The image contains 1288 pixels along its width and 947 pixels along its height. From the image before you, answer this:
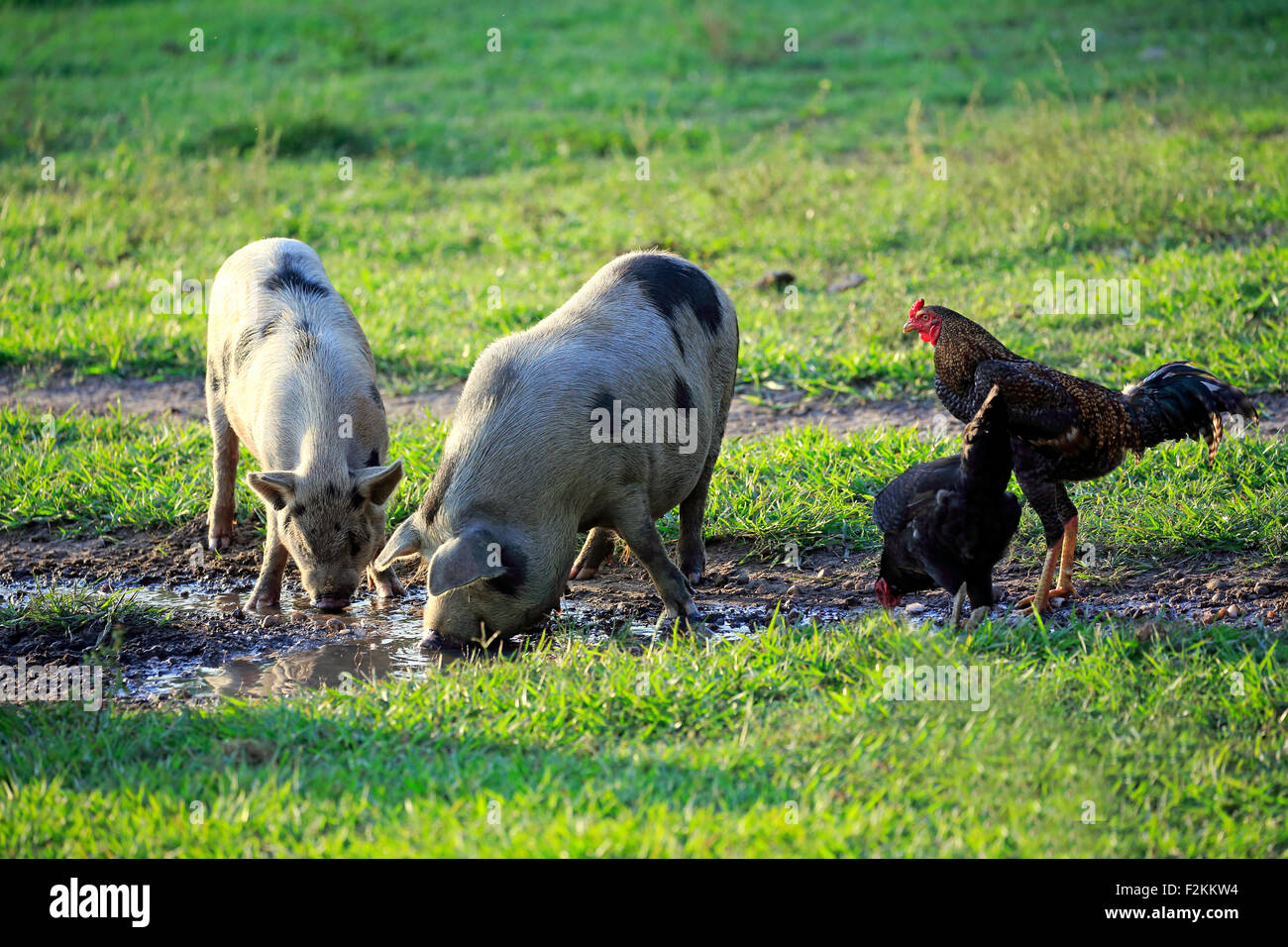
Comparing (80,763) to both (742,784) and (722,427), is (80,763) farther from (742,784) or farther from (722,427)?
(722,427)

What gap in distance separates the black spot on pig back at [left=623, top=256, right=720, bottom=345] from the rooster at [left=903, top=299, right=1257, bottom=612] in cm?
96

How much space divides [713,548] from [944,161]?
592 centimetres

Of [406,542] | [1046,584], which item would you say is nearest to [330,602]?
[406,542]

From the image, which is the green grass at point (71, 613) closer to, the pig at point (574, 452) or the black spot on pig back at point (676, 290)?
the pig at point (574, 452)

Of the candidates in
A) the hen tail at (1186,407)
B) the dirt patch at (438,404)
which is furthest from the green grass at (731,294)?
the hen tail at (1186,407)

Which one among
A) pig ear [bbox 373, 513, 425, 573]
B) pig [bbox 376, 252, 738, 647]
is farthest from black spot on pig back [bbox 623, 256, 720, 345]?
pig ear [bbox 373, 513, 425, 573]

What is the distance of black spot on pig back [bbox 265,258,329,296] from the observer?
617 cm

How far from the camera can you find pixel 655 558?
5.02 meters

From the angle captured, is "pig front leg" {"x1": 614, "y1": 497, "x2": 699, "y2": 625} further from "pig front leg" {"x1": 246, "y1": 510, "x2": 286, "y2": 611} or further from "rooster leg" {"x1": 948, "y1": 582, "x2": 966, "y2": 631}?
"pig front leg" {"x1": 246, "y1": 510, "x2": 286, "y2": 611}

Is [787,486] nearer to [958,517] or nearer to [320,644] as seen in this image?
[958,517]

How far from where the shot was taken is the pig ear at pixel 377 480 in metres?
5.08

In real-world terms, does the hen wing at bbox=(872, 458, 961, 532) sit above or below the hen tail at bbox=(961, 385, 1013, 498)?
below

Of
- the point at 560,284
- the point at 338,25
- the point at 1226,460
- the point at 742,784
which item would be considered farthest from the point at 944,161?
the point at 338,25

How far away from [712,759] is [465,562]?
3.75 feet
